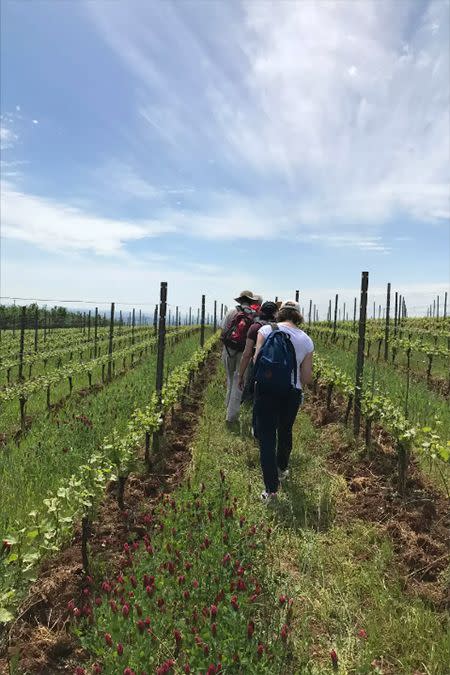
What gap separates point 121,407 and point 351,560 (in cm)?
488

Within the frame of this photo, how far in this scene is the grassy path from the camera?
2.59m

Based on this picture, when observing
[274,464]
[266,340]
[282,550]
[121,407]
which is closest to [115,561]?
[282,550]

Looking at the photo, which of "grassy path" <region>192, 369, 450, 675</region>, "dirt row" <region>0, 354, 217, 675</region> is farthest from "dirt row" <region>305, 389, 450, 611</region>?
"dirt row" <region>0, 354, 217, 675</region>

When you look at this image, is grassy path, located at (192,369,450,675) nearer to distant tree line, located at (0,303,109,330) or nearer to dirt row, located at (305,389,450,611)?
dirt row, located at (305,389,450,611)

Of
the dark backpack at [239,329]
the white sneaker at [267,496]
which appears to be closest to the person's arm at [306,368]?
the white sneaker at [267,496]

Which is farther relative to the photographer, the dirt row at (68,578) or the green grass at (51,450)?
the green grass at (51,450)

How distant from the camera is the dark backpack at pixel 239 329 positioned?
743 cm

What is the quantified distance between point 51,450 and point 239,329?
3.43 meters

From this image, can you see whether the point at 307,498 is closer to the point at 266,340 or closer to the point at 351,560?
the point at 351,560

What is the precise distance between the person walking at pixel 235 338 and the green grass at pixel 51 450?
1567mm

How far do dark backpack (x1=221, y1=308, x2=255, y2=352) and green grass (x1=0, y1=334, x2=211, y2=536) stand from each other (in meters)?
1.89

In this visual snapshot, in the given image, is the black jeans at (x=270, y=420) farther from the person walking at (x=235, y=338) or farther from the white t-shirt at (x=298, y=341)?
the person walking at (x=235, y=338)

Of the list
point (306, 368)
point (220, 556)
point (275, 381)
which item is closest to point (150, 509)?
point (220, 556)

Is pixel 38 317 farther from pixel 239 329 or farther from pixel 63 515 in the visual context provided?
pixel 63 515
